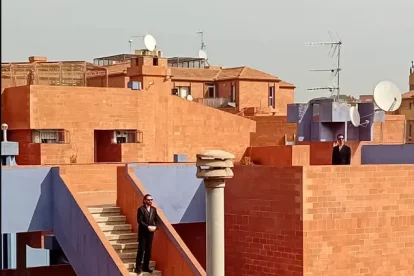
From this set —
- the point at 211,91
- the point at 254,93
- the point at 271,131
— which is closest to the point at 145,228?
the point at 271,131

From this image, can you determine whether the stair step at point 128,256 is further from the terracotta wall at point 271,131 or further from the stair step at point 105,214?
the terracotta wall at point 271,131

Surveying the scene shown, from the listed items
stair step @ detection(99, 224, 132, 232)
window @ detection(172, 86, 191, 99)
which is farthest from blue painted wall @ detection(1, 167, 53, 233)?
window @ detection(172, 86, 191, 99)

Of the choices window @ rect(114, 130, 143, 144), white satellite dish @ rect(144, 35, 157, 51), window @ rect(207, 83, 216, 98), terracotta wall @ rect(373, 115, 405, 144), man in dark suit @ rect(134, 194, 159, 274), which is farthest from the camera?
window @ rect(207, 83, 216, 98)

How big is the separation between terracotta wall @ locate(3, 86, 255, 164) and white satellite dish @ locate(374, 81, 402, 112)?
6953 millimetres

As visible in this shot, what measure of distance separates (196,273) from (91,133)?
10622mm

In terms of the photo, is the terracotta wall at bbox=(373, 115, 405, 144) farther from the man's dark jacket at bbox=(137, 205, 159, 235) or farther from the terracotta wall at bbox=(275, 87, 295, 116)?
the man's dark jacket at bbox=(137, 205, 159, 235)

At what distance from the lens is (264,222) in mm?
11594

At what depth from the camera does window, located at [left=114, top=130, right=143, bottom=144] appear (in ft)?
68.1

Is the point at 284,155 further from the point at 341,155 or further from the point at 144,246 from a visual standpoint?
the point at 144,246

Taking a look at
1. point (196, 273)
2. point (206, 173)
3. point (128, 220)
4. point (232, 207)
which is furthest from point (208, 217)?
point (232, 207)

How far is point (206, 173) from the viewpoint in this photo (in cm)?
637

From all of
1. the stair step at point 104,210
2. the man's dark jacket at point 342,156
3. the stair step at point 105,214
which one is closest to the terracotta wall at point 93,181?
Result: the stair step at point 104,210

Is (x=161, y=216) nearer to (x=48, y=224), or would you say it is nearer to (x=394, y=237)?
(x=48, y=224)

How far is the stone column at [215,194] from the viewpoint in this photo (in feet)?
20.8
